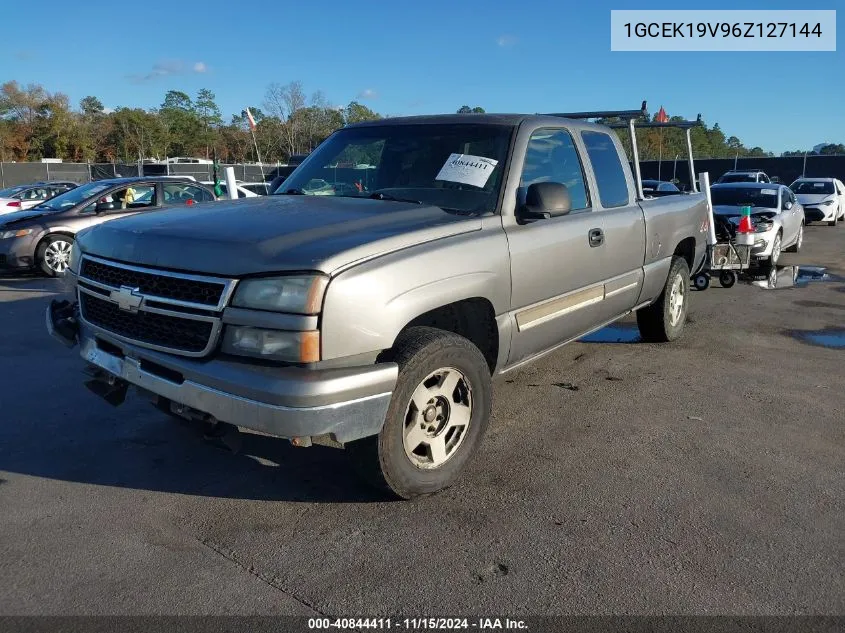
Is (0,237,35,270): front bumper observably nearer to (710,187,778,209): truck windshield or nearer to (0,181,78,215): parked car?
(0,181,78,215): parked car

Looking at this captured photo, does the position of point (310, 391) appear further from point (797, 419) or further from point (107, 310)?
point (797, 419)

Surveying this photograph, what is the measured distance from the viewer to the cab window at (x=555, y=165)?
4332 mm

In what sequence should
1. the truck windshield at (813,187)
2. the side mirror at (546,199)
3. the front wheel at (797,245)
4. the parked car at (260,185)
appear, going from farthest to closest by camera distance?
1. the truck windshield at (813,187)
2. the front wheel at (797,245)
3. the parked car at (260,185)
4. the side mirror at (546,199)

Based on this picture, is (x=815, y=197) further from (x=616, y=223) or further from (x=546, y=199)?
(x=546, y=199)

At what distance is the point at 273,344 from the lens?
9.62 feet

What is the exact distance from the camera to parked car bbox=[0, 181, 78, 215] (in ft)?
59.0

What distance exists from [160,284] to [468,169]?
1.91 meters

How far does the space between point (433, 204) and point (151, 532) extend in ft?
7.42

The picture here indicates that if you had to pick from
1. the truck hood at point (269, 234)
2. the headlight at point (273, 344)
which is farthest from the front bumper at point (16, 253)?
the headlight at point (273, 344)

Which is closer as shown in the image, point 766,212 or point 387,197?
point 387,197

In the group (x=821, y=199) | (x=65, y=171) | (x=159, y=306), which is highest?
(x=65, y=171)

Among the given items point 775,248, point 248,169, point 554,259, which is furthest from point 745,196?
point 248,169

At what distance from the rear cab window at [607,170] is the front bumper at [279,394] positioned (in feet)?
8.85

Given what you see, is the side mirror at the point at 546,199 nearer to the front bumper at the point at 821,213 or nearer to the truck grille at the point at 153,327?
the truck grille at the point at 153,327
